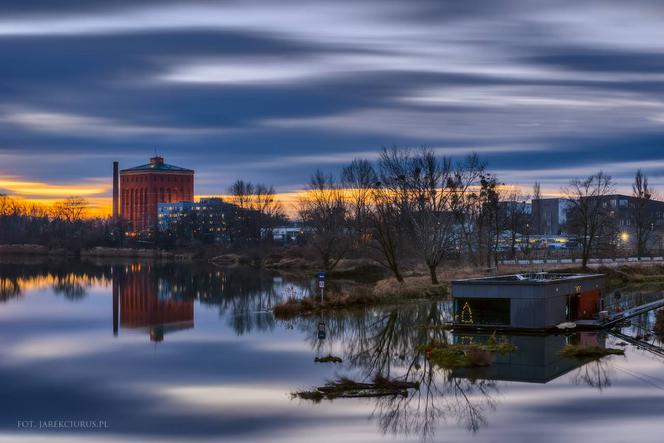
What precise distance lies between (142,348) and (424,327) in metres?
12.7

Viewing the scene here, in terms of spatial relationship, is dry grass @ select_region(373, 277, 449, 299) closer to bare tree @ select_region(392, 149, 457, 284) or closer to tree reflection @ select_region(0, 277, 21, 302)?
bare tree @ select_region(392, 149, 457, 284)

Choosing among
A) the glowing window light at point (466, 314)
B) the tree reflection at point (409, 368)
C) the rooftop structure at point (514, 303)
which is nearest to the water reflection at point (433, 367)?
the tree reflection at point (409, 368)

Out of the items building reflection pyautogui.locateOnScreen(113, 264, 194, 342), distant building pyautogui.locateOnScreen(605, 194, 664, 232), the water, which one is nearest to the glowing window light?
the water

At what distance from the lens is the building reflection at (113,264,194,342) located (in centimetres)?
4295

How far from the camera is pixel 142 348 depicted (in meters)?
35.2

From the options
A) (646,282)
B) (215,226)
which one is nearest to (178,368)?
(646,282)

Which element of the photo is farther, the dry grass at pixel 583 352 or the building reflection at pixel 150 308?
the building reflection at pixel 150 308

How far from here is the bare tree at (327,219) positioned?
92.6 m

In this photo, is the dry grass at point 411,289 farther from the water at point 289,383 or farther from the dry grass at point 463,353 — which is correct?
the dry grass at point 463,353

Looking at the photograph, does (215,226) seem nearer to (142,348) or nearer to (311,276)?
(311,276)

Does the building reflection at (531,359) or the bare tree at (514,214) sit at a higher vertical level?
the bare tree at (514,214)

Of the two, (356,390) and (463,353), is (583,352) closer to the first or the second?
(463,353)

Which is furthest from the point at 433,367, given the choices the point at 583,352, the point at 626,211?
the point at 626,211

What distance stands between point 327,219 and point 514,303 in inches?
2579
